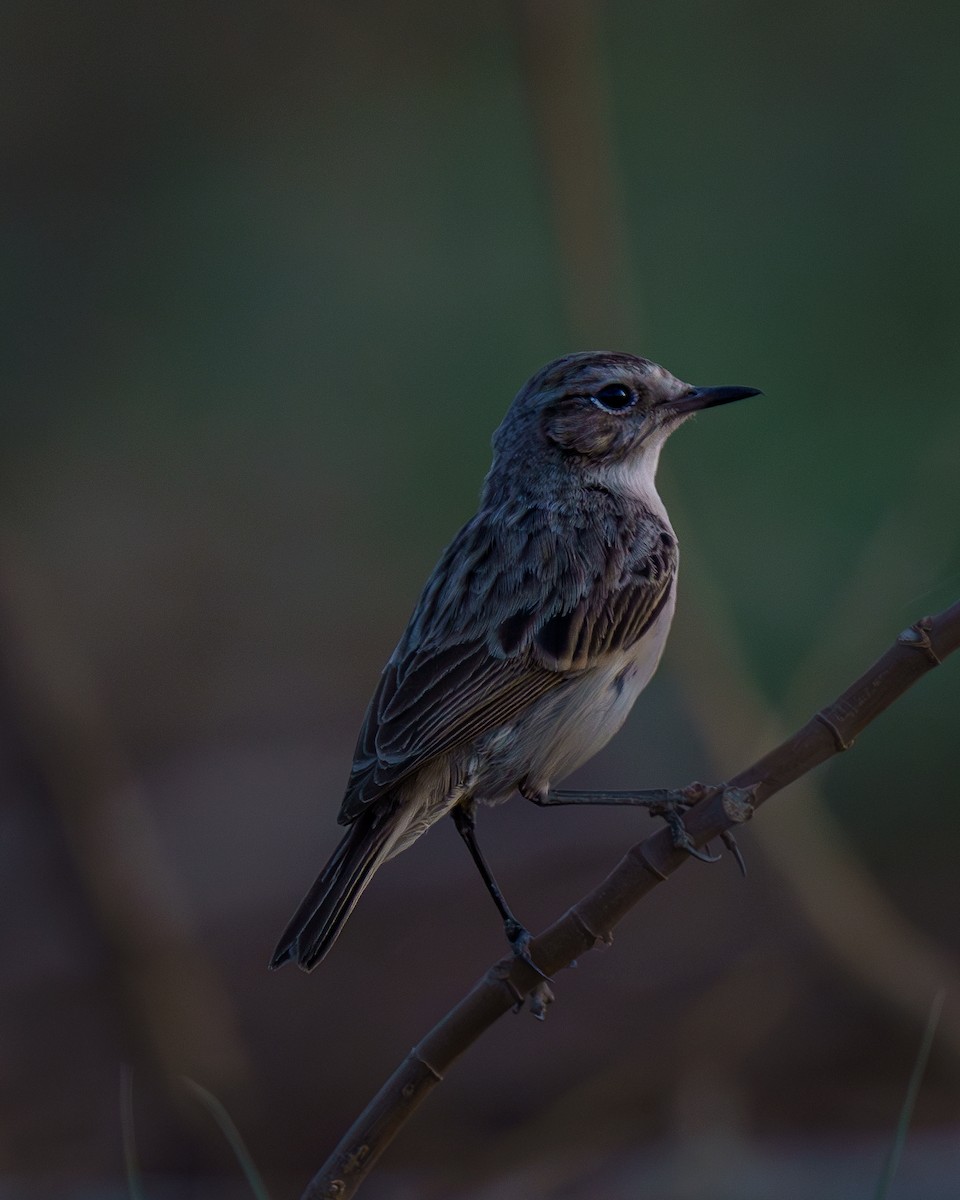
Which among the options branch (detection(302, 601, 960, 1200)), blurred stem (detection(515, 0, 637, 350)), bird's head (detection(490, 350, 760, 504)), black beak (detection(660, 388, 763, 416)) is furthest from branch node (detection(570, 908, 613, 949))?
blurred stem (detection(515, 0, 637, 350))

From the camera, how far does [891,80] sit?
9203 millimetres

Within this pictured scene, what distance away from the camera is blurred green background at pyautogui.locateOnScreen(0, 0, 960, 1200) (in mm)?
4828

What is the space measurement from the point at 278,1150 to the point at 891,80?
24.3 ft

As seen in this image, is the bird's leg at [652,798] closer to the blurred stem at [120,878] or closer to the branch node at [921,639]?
the branch node at [921,639]

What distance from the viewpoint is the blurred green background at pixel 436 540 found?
483 cm

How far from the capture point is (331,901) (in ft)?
7.55

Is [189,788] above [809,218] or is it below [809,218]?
below

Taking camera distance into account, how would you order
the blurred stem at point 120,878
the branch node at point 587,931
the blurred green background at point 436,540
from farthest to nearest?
the blurred stem at point 120,878
the blurred green background at point 436,540
the branch node at point 587,931

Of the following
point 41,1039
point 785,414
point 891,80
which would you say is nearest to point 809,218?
point 891,80

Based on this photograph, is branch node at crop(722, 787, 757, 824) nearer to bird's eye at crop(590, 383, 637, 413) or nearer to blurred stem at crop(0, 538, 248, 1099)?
bird's eye at crop(590, 383, 637, 413)

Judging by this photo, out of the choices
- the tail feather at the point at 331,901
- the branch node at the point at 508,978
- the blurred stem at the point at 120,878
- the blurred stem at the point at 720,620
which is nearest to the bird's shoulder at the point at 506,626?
the tail feather at the point at 331,901

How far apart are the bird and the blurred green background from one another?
94 centimetres

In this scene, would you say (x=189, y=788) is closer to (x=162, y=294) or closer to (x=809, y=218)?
(x=162, y=294)

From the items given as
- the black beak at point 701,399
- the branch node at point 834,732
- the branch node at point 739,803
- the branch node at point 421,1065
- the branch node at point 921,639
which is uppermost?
the black beak at point 701,399
